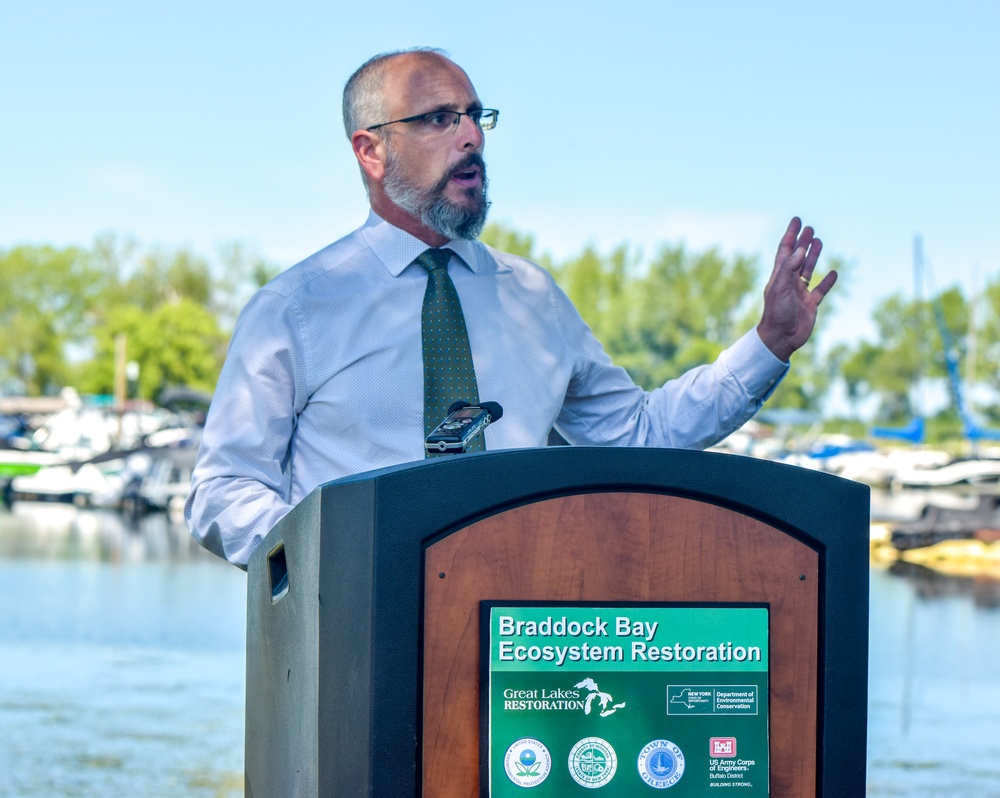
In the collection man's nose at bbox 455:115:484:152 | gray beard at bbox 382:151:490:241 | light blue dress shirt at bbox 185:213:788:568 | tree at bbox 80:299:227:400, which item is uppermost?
tree at bbox 80:299:227:400

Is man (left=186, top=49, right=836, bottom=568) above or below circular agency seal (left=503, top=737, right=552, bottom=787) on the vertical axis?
above

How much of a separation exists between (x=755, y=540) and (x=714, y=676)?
155 mm

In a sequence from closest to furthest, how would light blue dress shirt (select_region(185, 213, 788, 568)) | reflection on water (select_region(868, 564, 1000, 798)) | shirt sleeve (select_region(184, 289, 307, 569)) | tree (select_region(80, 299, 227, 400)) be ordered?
shirt sleeve (select_region(184, 289, 307, 569)) < light blue dress shirt (select_region(185, 213, 788, 568)) < reflection on water (select_region(868, 564, 1000, 798)) < tree (select_region(80, 299, 227, 400))

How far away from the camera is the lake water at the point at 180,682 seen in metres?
6.41

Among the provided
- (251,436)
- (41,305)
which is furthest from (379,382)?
(41,305)

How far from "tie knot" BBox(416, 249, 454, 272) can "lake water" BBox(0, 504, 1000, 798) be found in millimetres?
4062

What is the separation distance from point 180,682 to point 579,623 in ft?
26.0

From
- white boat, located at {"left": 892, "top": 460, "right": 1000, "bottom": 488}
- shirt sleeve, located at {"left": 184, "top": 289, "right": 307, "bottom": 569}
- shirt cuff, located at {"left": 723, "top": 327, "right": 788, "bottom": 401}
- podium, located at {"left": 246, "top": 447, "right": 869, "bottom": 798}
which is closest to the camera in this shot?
podium, located at {"left": 246, "top": 447, "right": 869, "bottom": 798}

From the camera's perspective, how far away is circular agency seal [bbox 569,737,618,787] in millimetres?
1459

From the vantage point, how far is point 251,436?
2090 millimetres

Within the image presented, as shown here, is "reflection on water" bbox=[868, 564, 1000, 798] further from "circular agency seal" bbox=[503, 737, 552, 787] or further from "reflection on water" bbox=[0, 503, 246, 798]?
"circular agency seal" bbox=[503, 737, 552, 787]

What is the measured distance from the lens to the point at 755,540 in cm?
152

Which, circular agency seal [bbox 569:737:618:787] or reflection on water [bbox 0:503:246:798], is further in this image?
reflection on water [bbox 0:503:246:798]

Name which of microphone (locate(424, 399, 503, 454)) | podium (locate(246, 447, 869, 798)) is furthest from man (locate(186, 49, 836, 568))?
podium (locate(246, 447, 869, 798))
